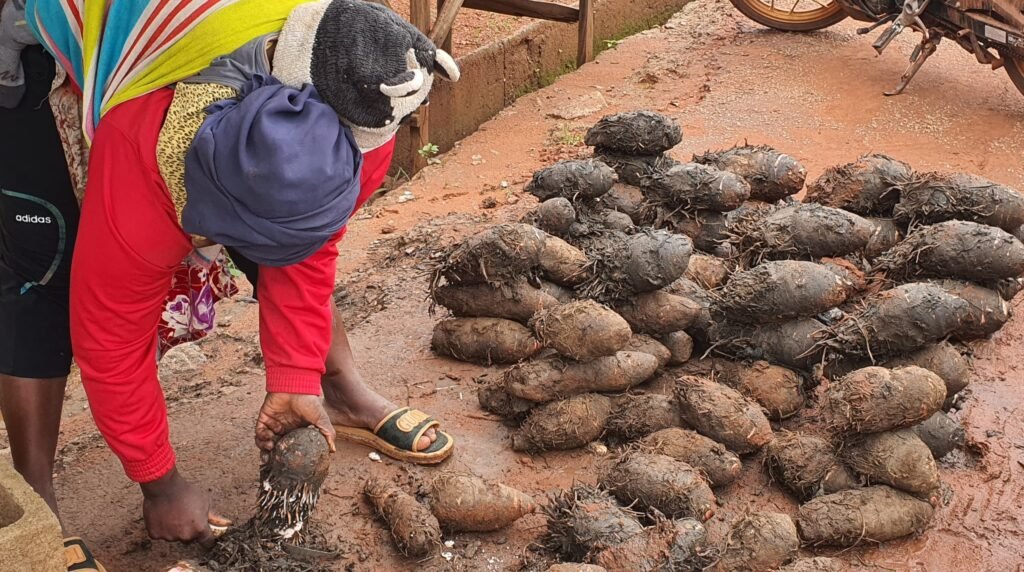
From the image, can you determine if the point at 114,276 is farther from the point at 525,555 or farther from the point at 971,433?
the point at 971,433

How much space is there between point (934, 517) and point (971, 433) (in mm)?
532

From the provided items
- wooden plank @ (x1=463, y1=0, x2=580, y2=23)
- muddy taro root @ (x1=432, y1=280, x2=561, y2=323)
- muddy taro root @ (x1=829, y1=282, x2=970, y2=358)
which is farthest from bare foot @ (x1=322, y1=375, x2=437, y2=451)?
wooden plank @ (x1=463, y1=0, x2=580, y2=23)

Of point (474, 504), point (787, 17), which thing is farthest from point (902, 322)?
point (787, 17)

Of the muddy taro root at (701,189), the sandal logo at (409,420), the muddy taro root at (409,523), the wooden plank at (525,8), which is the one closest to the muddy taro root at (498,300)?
the sandal logo at (409,420)

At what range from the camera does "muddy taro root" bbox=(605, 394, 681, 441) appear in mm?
3375

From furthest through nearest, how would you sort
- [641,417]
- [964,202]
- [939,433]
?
1. [964,202]
2. [641,417]
3. [939,433]

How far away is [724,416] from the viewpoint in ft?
10.6

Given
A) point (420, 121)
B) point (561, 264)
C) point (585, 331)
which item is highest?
point (585, 331)

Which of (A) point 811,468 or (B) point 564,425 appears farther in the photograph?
(B) point 564,425

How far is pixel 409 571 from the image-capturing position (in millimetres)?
2879

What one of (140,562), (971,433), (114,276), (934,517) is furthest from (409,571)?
(971,433)

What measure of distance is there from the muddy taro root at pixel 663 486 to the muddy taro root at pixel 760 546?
0.50 ft

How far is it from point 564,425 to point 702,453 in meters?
0.48

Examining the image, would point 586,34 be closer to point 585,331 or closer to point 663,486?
point 585,331
